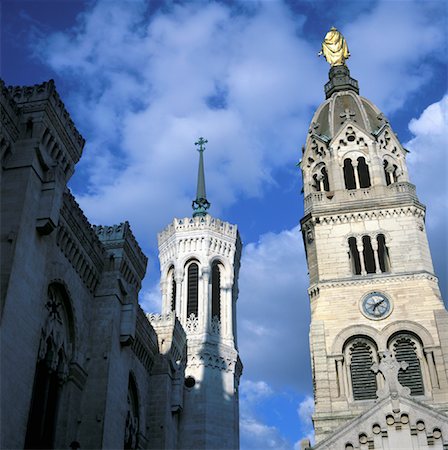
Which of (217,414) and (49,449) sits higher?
(217,414)

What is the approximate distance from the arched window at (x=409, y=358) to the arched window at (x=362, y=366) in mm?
1248

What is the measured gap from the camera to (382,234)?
41.4 metres

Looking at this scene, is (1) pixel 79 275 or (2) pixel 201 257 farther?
(2) pixel 201 257

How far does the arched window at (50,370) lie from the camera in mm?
20273

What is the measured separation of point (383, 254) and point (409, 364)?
7399 millimetres

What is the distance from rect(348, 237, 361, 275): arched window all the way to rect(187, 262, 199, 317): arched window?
452 inches

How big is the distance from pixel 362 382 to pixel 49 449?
20528mm

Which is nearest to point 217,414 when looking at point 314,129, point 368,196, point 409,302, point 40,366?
point 409,302

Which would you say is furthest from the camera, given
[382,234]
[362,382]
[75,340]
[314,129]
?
[314,129]

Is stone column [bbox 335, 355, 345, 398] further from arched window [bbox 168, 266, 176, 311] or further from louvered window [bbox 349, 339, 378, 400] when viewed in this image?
arched window [bbox 168, 266, 176, 311]

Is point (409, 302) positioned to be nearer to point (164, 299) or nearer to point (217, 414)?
point (217, 414)

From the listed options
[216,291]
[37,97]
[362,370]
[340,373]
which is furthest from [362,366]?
[37,97]

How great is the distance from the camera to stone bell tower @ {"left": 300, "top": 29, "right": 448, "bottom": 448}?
120 feet

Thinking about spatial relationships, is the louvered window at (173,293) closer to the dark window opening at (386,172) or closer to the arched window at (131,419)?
the dark window opening at (386,172)
